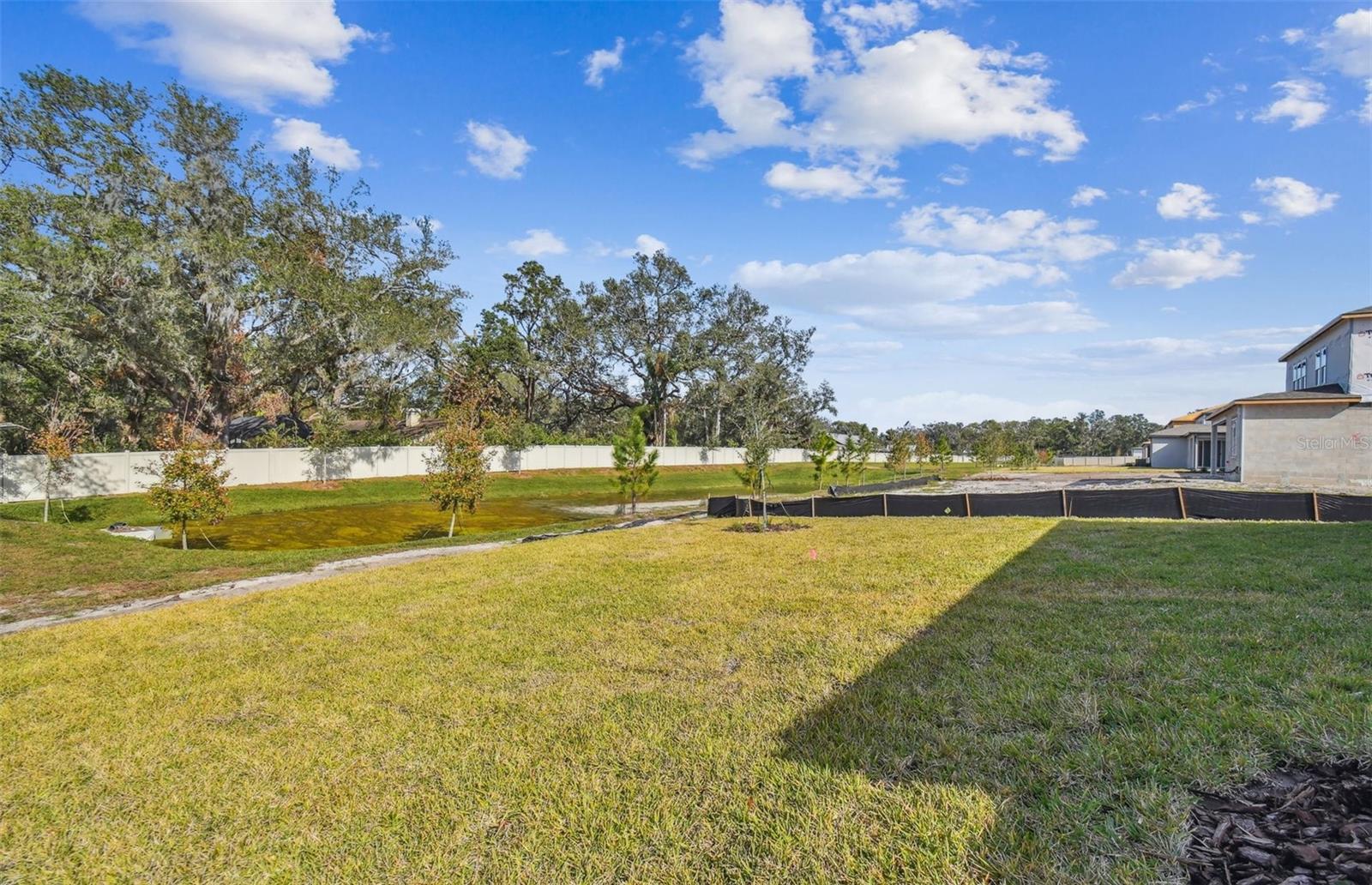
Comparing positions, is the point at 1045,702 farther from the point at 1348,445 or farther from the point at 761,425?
the point at 1348,445

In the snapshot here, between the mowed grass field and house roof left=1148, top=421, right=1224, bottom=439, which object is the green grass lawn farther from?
house roof left=1148, top=421, right=1224, bottom=439

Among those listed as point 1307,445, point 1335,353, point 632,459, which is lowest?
point 632,459

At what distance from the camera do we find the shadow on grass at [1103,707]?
242 centimetres

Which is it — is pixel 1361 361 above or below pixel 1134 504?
above

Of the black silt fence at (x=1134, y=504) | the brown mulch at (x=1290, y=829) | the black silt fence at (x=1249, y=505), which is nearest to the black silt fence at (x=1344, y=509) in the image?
the black silt fence at (x=1249, y=505)

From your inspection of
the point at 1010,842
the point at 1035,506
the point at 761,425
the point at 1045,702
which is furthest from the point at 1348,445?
the point at 1010,842

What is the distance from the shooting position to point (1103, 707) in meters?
3.38

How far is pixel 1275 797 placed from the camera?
2.45 m

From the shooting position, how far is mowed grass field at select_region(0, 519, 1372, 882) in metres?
2.44

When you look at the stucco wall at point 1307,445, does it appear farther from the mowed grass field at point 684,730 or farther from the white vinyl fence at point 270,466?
the mowed grass field at point 684,730

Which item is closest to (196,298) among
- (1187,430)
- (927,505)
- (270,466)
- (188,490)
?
(270,466)

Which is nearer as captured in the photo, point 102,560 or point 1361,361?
point 102,560

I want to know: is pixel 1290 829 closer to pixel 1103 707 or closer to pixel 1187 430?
pixel 1103 707

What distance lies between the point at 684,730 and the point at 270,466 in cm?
3071
